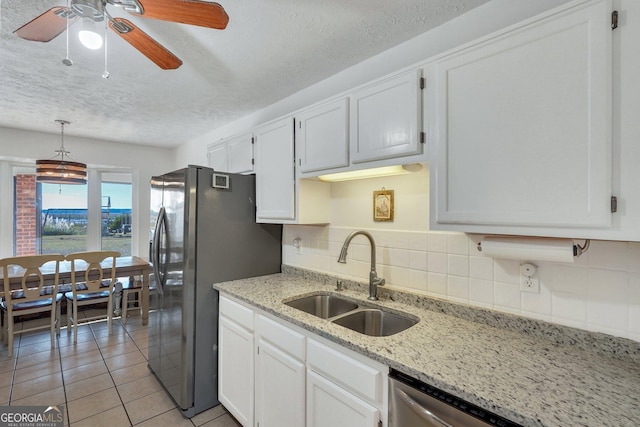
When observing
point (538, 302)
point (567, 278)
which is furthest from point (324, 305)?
point (567, 278)

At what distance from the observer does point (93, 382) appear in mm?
2344

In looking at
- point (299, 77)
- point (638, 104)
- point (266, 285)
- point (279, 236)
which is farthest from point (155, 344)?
point (638, 104)

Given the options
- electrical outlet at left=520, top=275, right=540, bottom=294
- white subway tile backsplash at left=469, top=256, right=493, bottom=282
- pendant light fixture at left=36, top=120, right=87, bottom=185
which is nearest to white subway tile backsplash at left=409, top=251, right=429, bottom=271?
white subway tile backsplash at left=469, top=256, right=493, bottom=282

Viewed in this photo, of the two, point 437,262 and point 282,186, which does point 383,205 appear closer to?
point 437,262

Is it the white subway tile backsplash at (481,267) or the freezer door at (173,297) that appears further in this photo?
the freezer door at (173,297)

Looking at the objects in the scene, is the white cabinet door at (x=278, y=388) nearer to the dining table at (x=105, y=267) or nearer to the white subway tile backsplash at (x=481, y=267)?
the white subway tile backsplash at (x=481, y=267)

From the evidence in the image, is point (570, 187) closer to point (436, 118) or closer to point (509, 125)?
point (509, 125)

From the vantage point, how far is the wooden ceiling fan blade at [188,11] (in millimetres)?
1105

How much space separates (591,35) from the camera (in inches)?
35.8

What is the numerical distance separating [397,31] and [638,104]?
122cm

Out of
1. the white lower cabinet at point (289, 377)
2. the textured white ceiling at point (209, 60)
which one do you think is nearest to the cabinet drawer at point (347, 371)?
the white lower cabinet at point (289, 377)

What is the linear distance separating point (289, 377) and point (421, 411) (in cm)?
73

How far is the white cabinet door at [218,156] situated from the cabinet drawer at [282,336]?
156 centimetres

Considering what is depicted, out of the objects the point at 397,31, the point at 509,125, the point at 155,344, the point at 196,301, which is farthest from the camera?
the point at 155,344
